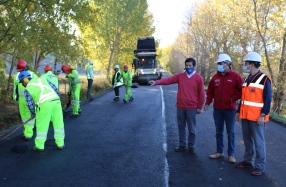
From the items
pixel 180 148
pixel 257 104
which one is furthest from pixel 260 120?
pixel 180 148

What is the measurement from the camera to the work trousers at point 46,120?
584 centimetres

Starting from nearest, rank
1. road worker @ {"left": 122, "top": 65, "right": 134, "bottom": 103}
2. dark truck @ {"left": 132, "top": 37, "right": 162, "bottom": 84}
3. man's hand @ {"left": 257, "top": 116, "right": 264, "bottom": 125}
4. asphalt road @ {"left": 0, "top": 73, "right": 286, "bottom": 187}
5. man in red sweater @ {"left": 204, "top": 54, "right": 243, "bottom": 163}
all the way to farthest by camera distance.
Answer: asphalt road @ {"left": 0, "top": 73, "right": 286, "bottom": 187} < man's hand @ {"left": 257, "top": 116, "right": 264, "bottom": 125} < man in red sweater @ {"left": 204, "top": 54, "right": 243, "bottom": 163} < road worker @ {"left": 122, "top": 65, "right": 134, "bottom": 103} < dark truck @ {"left": 132, "top": 37, "right": 162, "bottom": 84}

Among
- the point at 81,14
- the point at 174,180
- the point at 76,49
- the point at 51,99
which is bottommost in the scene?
the point at 174,180

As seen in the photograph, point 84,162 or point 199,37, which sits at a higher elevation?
point 199,37

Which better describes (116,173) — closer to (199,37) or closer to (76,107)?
(76,107)

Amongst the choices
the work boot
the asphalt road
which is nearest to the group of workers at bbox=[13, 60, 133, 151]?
the asphalt road

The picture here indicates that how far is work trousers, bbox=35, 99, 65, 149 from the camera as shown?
5.84 metres

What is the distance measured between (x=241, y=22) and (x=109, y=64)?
18138 millimetres

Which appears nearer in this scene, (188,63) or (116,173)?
(116,173)

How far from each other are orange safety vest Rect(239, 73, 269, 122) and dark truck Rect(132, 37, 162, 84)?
2330 centimetres

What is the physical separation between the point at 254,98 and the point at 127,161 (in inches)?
99.9

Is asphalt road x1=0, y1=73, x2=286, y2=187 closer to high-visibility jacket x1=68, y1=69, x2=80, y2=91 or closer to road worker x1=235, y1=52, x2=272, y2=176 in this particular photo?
road worker x1=235, y1=52, x2=272, y2=176

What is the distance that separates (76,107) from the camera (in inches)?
402

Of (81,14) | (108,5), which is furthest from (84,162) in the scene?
(108,5)
